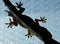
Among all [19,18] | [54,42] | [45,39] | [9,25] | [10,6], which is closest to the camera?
[54,42]

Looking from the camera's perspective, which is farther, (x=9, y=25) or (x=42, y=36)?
(x=9, y=25)

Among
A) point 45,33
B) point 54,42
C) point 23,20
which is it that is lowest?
point 54,42

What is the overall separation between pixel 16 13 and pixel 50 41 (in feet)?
5.17

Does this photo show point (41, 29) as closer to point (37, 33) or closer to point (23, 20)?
point (37, 33)

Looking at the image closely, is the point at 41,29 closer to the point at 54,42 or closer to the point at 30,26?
the point at 30,26

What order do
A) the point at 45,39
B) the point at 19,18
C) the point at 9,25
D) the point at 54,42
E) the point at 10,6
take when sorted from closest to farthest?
the point at 54,42 < the point at 45,39 < the point at 19,18 < the point at 10,6 < the point at 9,25

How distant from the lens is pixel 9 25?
6.24 meters

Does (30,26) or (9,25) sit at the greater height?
(9,25)

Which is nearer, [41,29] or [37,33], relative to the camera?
[37,33]

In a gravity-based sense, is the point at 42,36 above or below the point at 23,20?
below

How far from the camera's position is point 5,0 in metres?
4.72

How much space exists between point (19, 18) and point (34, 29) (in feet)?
2.12

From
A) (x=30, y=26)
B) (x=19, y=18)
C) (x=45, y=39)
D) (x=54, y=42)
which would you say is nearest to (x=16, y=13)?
(x=19, y=18)

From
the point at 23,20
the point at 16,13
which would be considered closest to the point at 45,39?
the point at 23,20
